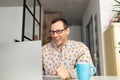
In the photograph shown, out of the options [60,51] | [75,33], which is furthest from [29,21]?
[75,33]

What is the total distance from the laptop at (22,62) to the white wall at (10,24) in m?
4.66

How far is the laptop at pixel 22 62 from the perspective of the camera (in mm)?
816

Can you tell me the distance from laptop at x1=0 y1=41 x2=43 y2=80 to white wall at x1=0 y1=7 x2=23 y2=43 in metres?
4.66

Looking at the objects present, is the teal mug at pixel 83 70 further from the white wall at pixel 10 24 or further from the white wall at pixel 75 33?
the white wall at pixel 75 33

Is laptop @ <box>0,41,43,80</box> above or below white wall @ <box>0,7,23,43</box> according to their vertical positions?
below

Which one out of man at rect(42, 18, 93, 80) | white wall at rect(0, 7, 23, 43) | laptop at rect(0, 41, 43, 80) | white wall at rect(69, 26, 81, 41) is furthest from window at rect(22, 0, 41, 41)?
laptop at rect(0, 41, 43, 80)

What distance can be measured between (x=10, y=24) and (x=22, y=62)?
4.83 metres

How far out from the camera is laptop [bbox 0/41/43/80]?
0.82 m

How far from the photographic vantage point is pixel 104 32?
3.28 meters

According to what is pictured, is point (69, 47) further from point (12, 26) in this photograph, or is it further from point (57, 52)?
point (12, 26)

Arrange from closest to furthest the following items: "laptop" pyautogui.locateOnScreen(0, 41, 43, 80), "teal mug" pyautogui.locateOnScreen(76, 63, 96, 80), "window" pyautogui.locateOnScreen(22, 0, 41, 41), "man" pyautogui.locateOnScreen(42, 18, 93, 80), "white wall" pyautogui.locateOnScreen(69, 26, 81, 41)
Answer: "laptop" pyautogui.locateOnScreen(0, 41, 43, 80), "teal mug" pyautogui.locateOnScreen(76, 63, 96, 80), "man" pyautogui.locateOnScreen(42, 18, 93, 80), "window" pyautogui.locateOnScreen(22, 0, 41, 41), "white wall" pyautogui.locateOnScreen(69, 26, 81, 41)

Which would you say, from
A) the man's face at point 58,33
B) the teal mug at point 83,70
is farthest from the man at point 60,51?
the teal mug at point 83,70

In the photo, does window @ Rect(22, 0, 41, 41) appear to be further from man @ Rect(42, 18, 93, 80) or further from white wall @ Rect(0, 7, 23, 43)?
man @ Rect(42, 18, 93, 80)

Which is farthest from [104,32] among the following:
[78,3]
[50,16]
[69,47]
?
[50,16]
